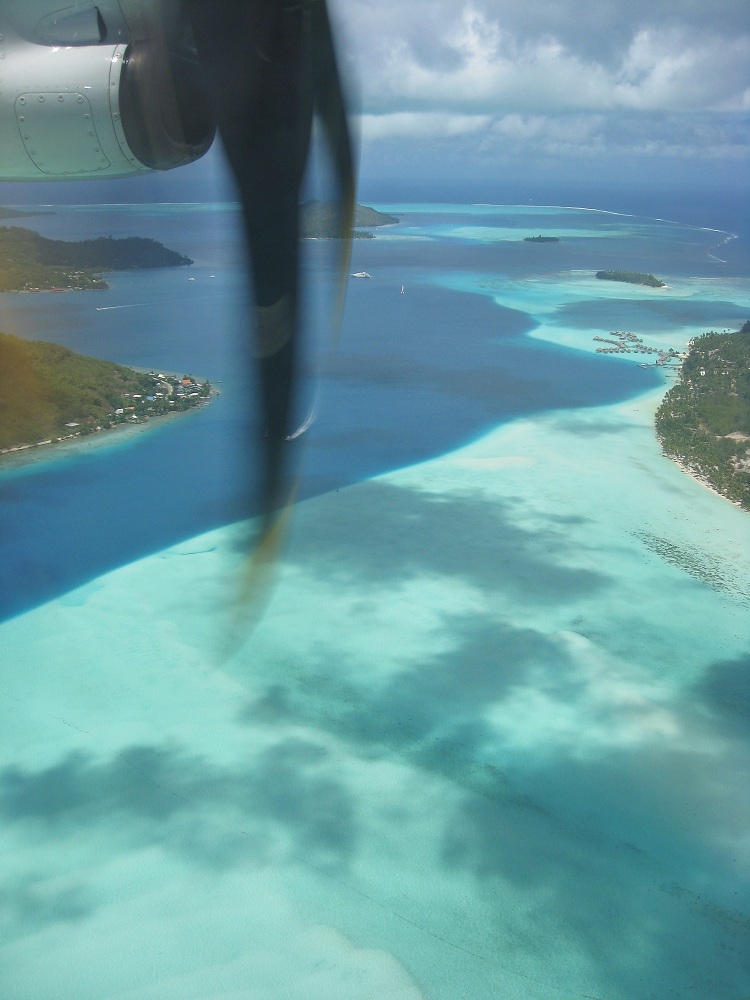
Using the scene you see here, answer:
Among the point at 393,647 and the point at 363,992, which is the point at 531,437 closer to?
the point at 393,647

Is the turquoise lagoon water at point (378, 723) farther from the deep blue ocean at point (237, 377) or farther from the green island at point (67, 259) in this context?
the green island at point (67, 259)

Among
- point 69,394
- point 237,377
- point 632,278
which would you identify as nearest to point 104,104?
point 69,394

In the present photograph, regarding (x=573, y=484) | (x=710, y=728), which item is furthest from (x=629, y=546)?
(x=710, y=728)

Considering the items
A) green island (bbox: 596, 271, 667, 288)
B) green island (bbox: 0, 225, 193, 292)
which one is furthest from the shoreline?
A: green island (bbox: 596, 271, 667, 288)

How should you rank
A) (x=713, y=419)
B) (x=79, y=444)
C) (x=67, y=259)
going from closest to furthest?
(x=79, y=444) → (x=713, y=419) → (x=67, y=259)

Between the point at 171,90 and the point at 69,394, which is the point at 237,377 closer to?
the point at 69,394

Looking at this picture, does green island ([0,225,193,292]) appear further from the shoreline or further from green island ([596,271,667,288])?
green island ([596,271,667,288])
